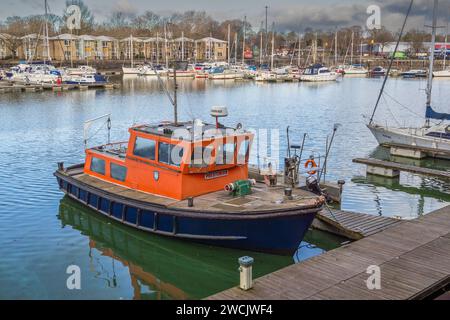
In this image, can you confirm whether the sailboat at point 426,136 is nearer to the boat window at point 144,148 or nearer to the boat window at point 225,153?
the boat window at point 225,153

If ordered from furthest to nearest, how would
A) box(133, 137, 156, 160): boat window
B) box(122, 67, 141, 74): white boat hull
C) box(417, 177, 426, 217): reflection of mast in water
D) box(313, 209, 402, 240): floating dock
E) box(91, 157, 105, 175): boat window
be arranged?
box(122, 67, 141, 74): white boat hull < box(417, 177, 426, 217): reflection of mast in water < box(91, 157, 105, 175): boat window < box(133, 137, 156, 160): boat window < box(313, 209, 402, 240): floating dock

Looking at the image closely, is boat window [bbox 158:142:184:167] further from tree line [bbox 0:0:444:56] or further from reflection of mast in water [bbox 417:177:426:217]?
tree line [bbox 0:0:444:56]

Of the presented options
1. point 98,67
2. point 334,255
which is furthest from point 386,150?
point 98,67

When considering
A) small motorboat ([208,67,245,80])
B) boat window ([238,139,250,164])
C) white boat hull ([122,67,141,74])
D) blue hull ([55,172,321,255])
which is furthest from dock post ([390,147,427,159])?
white boat hull ([122,67,141,74])

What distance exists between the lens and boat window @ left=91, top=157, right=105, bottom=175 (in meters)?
19.2

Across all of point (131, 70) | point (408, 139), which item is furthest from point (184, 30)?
point (408, 139)

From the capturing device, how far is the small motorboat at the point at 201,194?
14.3m

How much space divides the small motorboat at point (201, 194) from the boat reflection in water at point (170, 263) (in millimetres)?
426

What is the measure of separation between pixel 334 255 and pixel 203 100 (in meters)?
54.2

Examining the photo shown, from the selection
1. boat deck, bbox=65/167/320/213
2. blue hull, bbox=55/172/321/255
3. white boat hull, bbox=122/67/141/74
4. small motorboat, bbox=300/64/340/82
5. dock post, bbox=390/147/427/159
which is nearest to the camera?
blue hull, bbox=55/172/321/255

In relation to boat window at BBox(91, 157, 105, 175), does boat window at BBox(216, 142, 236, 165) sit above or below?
above

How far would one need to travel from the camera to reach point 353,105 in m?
59.8

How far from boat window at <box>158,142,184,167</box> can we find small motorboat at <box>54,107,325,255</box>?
0.03m

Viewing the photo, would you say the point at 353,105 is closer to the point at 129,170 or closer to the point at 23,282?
the point at 129,170
